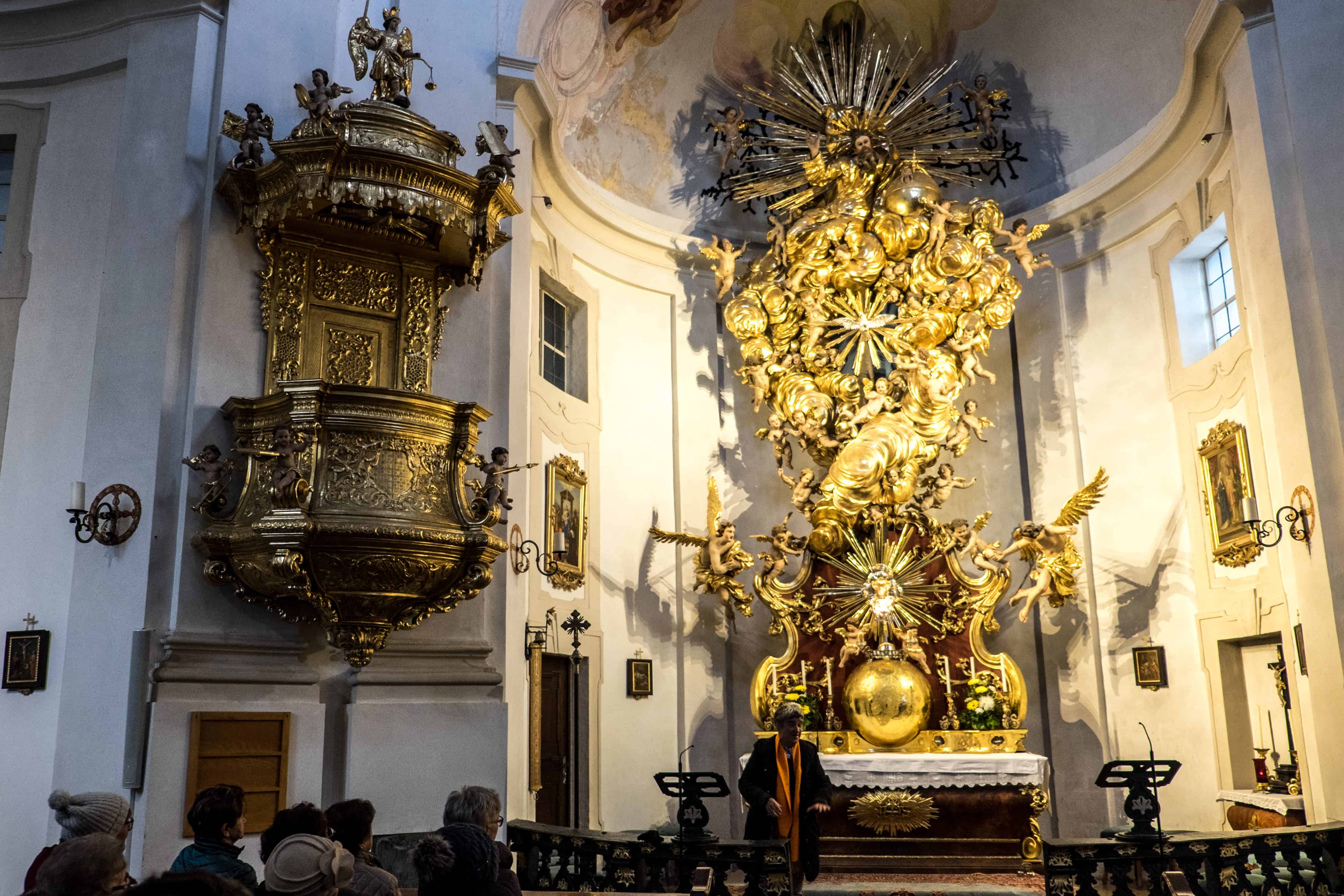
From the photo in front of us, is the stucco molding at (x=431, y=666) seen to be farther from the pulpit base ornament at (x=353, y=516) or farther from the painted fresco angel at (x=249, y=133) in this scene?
the painted fresco angel at (x=249, y=133)

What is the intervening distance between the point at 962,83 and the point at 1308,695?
748 cm

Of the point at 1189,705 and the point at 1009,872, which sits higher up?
the point at 1189,705

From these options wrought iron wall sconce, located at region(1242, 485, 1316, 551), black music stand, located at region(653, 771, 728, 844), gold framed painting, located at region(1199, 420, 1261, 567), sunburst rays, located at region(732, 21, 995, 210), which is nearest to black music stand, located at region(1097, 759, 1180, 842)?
wrought iron wall sconce, located at region(1242, 485, 1316, 551)

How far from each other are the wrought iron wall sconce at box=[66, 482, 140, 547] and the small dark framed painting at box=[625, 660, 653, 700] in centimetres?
514

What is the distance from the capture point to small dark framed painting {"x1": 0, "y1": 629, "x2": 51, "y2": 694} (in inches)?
269

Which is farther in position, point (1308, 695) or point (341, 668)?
point (1308, 695)

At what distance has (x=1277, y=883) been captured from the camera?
659 centimetres

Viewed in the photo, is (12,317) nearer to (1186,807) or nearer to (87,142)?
(87,142)

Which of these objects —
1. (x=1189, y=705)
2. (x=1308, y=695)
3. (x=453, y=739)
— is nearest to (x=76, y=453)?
(x=453, y=739)

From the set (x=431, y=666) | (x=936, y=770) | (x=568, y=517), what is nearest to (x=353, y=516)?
(x=431, y=666)

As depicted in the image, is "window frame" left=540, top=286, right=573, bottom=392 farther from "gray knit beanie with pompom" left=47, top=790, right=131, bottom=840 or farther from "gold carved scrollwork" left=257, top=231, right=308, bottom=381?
"gray knit beanie with pompom" left=47, top=790, right=131, bottom=840

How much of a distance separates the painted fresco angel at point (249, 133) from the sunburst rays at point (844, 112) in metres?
5.81

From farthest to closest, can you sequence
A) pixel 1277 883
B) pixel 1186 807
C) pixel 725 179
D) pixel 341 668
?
pixel 725 179 → pixel 1186 807 → pixel 341 668 → pixel 1277 883

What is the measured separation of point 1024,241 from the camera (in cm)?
1128
